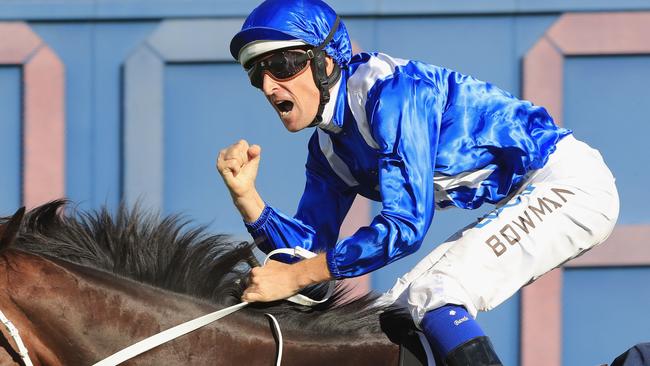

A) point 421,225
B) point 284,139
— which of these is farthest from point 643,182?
point 421,225

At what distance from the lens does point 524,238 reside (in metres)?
2.34

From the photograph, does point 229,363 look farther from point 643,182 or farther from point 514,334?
point 643,182

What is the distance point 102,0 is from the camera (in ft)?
14.6

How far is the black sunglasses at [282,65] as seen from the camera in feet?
7.70

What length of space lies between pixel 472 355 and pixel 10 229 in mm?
888

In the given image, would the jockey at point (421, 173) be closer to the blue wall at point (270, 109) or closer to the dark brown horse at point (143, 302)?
the dark brown horse at point (143, 302)

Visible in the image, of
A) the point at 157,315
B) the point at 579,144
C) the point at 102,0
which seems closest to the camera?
the point at 157,315

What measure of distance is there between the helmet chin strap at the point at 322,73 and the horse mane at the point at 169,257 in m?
0.35

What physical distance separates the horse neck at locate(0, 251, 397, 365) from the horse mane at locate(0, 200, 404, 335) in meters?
0.04

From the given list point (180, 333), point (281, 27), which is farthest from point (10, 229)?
point (281, 27)

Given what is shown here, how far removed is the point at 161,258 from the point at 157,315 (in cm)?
15

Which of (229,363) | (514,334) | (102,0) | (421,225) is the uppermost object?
(102,0)

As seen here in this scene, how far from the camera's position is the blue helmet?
91.0 inches

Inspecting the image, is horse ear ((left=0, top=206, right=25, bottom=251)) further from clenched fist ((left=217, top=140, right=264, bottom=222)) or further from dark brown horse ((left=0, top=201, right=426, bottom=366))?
clenched fist ((left=217, top=140, right=264, bottom=222))
